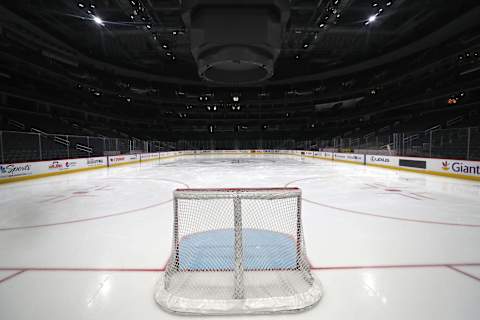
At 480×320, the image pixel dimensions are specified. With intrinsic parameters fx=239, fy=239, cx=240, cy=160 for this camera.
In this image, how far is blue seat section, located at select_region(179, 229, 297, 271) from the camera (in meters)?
2.62

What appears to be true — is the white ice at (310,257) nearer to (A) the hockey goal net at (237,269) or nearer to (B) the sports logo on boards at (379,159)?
(A) the hockey goal net at (237,269)

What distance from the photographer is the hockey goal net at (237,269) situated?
6.42 feet

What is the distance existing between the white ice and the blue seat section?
0.28m

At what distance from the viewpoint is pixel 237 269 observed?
6.73ft

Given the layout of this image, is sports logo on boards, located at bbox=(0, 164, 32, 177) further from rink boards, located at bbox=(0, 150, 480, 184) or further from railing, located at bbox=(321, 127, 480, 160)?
railing, located at bbox=(321, 127, 480, 160)

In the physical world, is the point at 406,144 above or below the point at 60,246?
above

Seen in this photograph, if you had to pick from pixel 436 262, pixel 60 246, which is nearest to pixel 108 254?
pixel 60 246

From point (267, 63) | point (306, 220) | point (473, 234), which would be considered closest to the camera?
point (267, 63)

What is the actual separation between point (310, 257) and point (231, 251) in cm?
95

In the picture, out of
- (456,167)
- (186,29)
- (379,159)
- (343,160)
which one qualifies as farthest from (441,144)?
(186,29)

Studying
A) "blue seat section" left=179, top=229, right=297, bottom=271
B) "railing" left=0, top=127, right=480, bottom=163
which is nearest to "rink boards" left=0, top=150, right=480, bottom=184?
"railing" left=0, top=127, right=480, bottom=163

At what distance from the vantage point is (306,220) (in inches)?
167

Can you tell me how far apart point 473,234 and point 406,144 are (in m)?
11.2

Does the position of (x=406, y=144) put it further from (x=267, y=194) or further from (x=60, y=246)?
(x=60, y=246)
